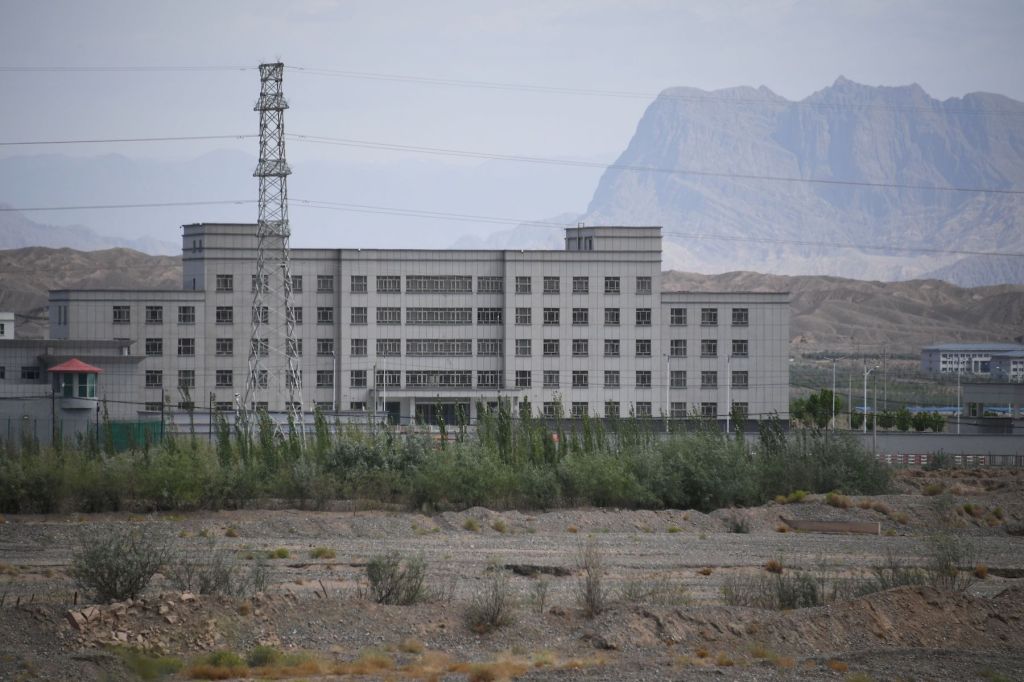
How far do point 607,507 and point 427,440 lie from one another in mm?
6849

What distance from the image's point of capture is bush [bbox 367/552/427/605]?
74.1 ft

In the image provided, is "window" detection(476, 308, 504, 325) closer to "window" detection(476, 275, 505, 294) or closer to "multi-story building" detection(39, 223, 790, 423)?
"multi-story building" detection(39, 223, 790, 423)

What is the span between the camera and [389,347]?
8194cm

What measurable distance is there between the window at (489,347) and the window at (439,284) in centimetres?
356

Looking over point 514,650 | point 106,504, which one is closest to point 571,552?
point 514,650

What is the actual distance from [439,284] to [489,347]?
18.1ft

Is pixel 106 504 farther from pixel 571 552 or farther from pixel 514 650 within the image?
pixel 514 650

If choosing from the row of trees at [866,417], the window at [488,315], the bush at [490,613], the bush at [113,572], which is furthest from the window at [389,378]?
the bush at [113,572]

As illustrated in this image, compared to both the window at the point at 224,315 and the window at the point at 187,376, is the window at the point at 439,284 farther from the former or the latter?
the window at the point at 187,376

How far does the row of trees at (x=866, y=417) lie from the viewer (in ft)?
311

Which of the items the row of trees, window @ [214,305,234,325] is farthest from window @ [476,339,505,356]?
the row of trees

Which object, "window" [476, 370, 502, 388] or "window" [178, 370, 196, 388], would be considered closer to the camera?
"window" [178, 370, 196, 388]

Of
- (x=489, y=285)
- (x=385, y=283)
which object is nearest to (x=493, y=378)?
(x=489, y=285)

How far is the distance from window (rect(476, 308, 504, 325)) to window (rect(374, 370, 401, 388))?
6585mm
